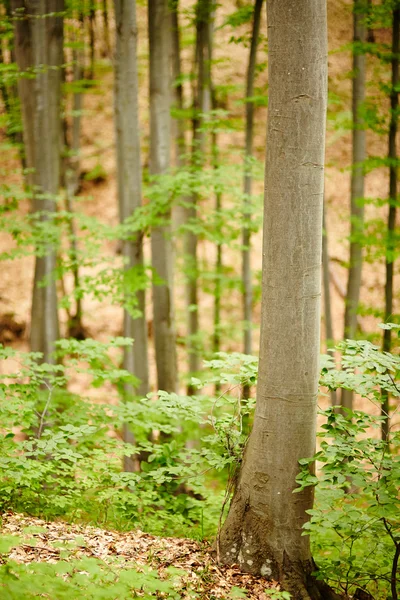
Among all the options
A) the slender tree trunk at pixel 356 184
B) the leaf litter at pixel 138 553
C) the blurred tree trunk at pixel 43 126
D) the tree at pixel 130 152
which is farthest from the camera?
the slender tree trunk at pixel 356 184

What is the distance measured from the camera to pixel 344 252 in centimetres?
1661

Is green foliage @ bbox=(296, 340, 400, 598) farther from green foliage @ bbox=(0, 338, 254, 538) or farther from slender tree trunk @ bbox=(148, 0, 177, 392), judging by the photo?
slender tree trunk @ bbox=(148, 0, 177, 392)

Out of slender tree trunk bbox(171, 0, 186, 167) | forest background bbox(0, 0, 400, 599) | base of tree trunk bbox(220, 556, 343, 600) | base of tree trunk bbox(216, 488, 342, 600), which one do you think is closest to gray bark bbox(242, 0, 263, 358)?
forest background bbox(0, 0, 400, 599)

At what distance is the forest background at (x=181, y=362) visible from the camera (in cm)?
344

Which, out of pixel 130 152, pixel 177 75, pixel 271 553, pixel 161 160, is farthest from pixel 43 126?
pixel 271 553

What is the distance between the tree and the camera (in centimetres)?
695

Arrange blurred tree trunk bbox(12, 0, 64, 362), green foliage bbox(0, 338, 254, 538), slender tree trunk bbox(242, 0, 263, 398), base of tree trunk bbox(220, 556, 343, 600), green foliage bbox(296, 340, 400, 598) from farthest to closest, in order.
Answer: slender tree trunk bbox(242, 0, 263, 398) < blurred tree trunk bbox(12, 0, 64, 362) < green foliage bbox(0, 338, 254, 538) < base of tree trunk bbox(220, 556, 343, 600) < green foliage bbox(296, 340, 400, 598)

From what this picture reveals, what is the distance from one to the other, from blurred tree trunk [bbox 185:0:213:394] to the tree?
1028mm

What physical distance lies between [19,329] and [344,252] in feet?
35.8

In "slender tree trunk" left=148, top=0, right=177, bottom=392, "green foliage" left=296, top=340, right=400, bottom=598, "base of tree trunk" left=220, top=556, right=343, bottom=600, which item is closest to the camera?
"green foliage" left=296, top=340, right=400, bottom=598

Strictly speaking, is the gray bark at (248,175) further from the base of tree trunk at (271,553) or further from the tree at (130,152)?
the base of tree trunk at (271,553)

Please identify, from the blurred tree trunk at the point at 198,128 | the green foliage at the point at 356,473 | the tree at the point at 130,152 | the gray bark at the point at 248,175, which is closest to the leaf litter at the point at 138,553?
the green foliage at the point at 356,473

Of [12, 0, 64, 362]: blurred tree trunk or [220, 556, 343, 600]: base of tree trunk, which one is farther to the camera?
[12, 0, 64, 362]: blurred tree trunk

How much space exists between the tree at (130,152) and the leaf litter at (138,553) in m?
2.94
